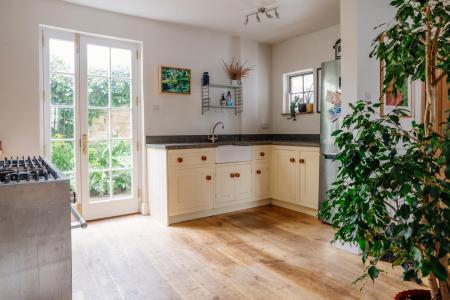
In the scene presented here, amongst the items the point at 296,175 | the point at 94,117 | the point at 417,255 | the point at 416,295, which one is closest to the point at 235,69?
the point at 296,175

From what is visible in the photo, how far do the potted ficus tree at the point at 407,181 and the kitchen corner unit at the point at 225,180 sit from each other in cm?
243

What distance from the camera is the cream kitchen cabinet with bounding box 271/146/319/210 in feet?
11.9

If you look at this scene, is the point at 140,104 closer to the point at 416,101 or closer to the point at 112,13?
the point at 112,13

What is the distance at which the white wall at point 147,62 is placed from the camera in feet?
9.92

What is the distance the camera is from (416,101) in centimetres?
304

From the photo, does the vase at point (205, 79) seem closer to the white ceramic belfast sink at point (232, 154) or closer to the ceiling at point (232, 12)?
the ceiling at point (232, 12)

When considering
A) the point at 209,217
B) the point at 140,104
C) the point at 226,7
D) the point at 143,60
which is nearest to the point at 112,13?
the point at 143,60

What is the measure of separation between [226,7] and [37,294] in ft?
10.6

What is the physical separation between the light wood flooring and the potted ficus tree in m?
1.04

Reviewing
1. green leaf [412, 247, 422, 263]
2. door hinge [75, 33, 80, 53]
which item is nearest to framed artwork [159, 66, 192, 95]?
door hinge [75, 33, 80, 53]

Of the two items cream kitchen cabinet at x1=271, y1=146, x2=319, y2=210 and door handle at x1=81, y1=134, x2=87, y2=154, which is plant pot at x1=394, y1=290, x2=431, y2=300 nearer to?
cream kitchen cabinet at x1=271, y1=146, x2=319, y2=210

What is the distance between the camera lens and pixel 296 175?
3865mm

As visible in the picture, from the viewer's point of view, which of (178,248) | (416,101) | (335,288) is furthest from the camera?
(416,101)

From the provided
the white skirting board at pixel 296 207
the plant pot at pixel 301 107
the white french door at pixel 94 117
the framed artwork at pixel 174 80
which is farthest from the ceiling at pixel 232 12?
the white skirting board at pixel 296 207
